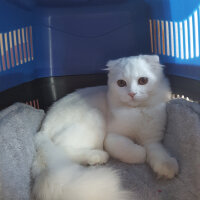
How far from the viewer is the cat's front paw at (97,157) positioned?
4.26 ft

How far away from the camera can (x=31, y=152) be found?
4.43ft

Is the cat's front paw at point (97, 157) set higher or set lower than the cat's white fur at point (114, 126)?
lower

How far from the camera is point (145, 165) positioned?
1.33 m

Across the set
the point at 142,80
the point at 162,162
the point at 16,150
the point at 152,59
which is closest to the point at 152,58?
the point at 152,59

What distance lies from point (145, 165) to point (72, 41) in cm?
92

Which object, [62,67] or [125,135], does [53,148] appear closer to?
[125,135]

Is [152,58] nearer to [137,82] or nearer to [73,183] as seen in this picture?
[137,82]

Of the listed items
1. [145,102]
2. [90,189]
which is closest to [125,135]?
[145,102]

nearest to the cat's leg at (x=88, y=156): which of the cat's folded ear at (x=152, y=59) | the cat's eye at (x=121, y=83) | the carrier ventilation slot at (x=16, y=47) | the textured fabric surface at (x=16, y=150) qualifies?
the textured fabric surface at (x=16, y=150)

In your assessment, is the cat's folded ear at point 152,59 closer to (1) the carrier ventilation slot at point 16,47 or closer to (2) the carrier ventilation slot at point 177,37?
(2) the carrier ventilation slot at point 177,37

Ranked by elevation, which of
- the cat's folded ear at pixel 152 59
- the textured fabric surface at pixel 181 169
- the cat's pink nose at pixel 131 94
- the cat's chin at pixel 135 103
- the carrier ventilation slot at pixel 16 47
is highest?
the carrier ventilation slot at pixel 16 47

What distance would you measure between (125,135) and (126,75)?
304 millimetres

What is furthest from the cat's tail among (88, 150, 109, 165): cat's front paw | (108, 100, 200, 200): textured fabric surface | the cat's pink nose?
the cat's pink nose

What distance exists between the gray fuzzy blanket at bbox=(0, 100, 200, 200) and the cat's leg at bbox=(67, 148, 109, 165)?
0.05m
